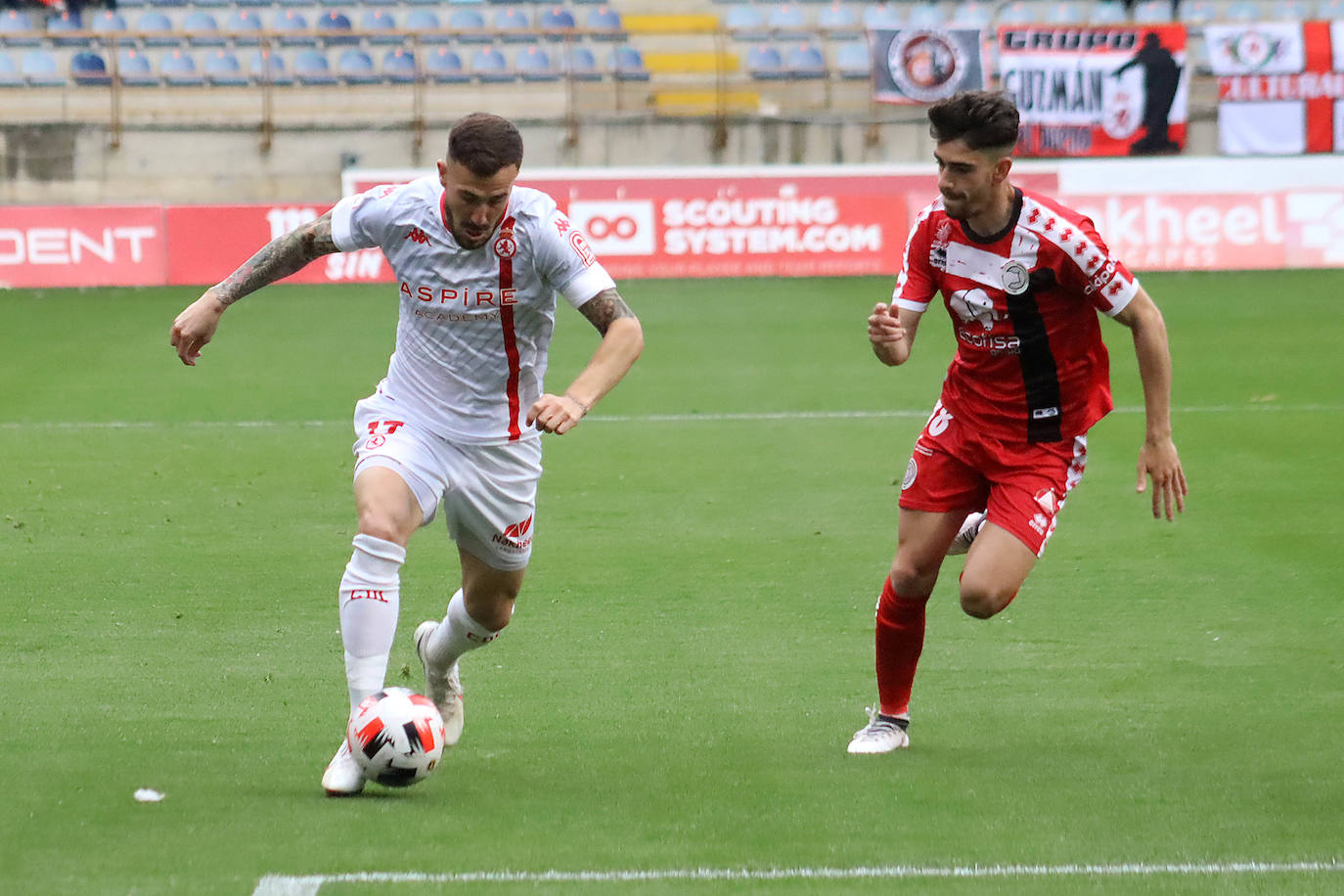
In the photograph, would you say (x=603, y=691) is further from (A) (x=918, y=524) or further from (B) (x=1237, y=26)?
(B) (x=1237, y=26)

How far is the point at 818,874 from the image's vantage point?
14.2 ft

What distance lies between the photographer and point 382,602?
16.3 ft

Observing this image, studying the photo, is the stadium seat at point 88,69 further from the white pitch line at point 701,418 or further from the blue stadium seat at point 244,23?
the white pitch line at point 701,418

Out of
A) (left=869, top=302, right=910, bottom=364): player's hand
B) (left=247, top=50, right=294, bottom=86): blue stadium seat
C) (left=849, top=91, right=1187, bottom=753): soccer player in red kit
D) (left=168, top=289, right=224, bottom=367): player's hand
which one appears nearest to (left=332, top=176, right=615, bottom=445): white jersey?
(left=168, top=289, right=224, bottom=367): player's hand

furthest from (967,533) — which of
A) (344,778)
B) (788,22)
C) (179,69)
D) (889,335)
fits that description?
(788,22)

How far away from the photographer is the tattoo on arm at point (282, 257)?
5.37 meters

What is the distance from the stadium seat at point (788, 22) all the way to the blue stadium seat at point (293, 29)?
→ 7876 mm

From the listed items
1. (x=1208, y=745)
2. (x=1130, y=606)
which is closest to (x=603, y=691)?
(x=1208, y=745)

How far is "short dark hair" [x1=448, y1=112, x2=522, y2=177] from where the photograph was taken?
4891 millimetres

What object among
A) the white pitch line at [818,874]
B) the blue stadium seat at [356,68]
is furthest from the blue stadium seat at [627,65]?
the white pitch line at [818,874]

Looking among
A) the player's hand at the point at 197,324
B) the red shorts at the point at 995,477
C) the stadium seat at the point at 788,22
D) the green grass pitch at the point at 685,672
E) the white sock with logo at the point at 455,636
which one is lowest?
the green grass pitch at the point at 685,672

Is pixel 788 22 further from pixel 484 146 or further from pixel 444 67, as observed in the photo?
pixel 484 146

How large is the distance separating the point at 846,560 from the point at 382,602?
3822mm

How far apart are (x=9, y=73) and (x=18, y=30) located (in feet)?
3.79
